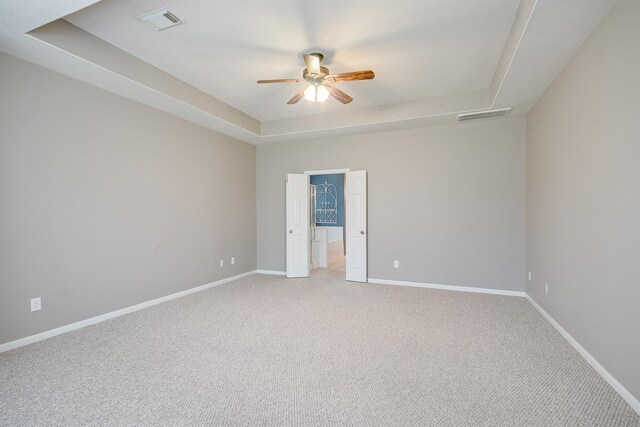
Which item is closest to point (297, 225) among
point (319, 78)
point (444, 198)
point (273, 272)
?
point (273, 272)

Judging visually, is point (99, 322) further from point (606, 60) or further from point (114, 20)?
point (606, 60)

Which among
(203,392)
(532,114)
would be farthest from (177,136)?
(532,114)

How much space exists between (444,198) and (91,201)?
485cm

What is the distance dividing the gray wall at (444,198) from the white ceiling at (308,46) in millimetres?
557

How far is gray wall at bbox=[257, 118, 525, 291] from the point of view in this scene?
176 inches

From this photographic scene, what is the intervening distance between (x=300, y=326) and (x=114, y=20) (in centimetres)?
344

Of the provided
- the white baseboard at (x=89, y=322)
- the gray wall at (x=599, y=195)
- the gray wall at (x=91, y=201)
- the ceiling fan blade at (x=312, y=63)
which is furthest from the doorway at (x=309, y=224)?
the gray wall at (x=599, y=195)

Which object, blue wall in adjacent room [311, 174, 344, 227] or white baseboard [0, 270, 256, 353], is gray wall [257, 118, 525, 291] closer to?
blue wall in adjacent room [311, 174, 344, 227]

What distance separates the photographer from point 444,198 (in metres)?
4.83

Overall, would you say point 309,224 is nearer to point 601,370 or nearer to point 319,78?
point 319,78

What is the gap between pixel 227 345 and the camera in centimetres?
278

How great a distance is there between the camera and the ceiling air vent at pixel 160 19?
8.26 feet

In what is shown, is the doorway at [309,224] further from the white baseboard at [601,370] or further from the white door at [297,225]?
the white baseboard at [601,370]

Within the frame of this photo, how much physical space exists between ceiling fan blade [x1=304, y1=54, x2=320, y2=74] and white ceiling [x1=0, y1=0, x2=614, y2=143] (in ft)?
0.36
